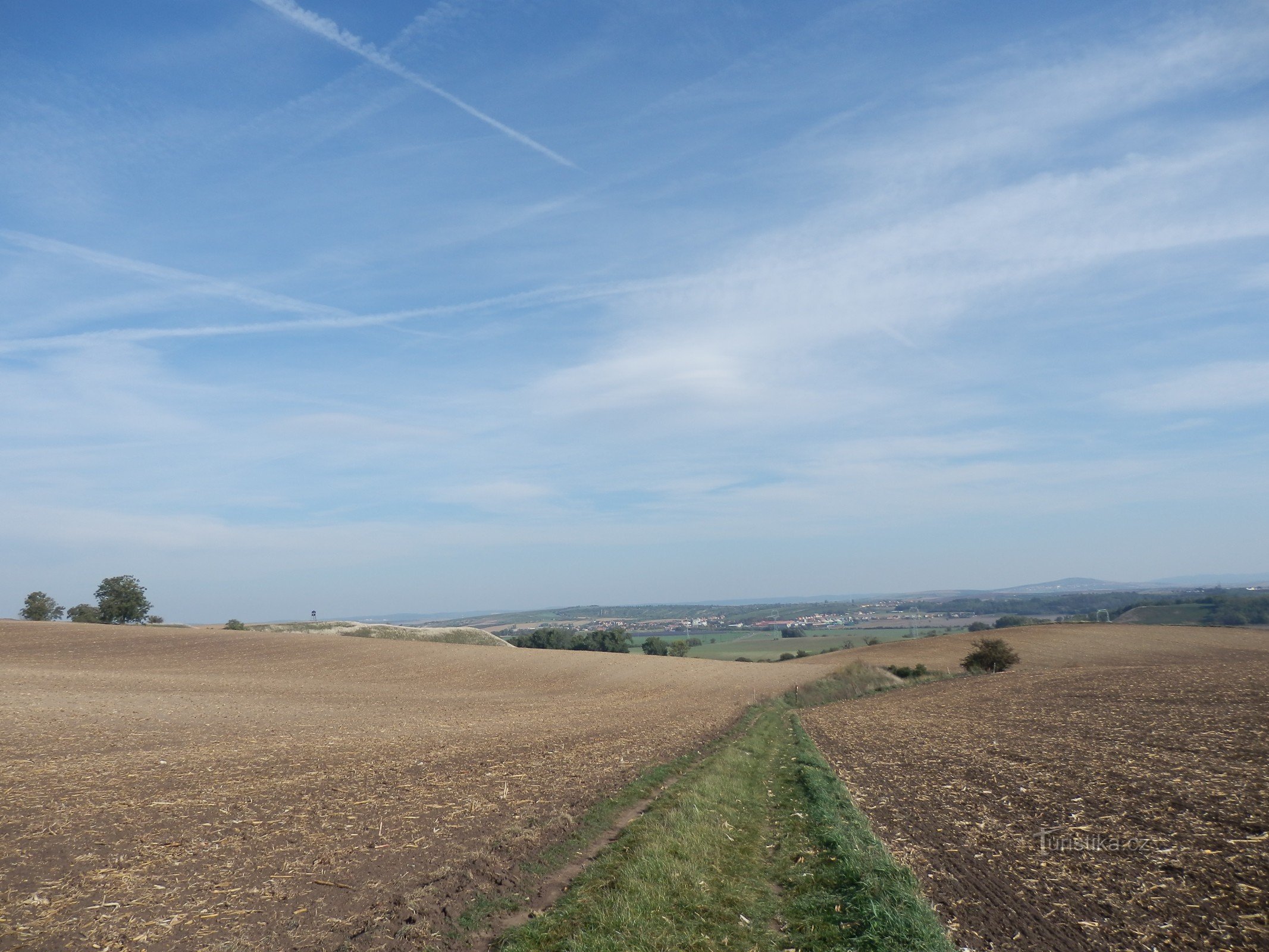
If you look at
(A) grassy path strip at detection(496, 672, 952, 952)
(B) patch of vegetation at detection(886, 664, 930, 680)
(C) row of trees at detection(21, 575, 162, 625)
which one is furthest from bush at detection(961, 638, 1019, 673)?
(C) row of trees at detection(21, 575, 162, 625)

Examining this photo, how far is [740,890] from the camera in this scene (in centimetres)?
918

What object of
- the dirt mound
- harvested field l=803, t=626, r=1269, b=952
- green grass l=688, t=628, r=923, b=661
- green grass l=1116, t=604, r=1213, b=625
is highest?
harvested field l=803, t=626, r=1269, b=952

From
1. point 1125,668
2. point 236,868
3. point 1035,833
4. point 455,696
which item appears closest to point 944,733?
point 1035,833

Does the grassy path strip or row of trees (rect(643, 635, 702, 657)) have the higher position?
the grassy path strip

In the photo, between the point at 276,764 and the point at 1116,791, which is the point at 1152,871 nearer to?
the point at 1116,791

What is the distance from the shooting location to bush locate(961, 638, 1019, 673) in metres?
57.9

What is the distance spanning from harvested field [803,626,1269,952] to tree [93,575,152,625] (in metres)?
92.7

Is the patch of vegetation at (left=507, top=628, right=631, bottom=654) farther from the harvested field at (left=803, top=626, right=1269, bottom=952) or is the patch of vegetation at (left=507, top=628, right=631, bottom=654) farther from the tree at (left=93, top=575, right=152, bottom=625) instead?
the harvested field at (left=803, top=626, right=1269, bottom=952)

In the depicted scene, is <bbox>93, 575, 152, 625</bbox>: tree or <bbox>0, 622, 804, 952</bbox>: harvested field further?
<bbox>93, 575, 152, 625</bbox>: tree

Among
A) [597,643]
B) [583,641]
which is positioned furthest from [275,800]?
[583,641]

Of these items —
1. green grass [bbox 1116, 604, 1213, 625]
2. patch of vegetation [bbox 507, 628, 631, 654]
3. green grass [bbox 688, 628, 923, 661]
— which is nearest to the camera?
green grass [bbox 1116, 604, 1213, 625]
